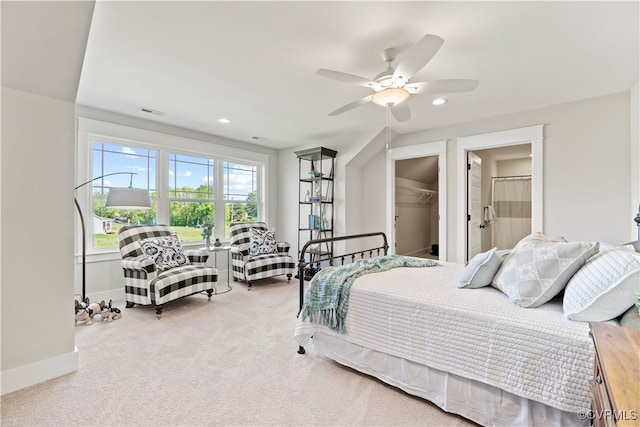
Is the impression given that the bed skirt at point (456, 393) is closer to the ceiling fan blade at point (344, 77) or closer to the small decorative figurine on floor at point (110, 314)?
the ceiling fan blade at point (344, 77)

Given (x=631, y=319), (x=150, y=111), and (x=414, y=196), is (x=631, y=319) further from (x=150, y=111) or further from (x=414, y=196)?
(x=414, y=196)

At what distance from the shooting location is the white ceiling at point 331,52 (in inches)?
74.2

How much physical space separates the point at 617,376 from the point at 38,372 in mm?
2955

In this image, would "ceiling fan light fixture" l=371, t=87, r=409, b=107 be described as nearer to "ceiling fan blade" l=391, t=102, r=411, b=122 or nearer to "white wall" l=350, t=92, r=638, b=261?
"ceiling fan blade" l=391, t=102, r=411, b=122

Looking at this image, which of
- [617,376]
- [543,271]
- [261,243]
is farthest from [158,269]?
[617,376]

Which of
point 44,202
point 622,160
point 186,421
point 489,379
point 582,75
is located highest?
point 582,75

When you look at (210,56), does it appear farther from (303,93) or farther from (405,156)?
(405,156)

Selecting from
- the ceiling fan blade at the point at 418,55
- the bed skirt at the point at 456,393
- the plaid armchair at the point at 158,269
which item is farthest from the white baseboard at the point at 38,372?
the ceiling fan blade at the point at 418,55

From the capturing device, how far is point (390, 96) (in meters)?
2.35

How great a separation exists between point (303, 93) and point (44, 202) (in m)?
2.39

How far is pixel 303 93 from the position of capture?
3.19 meters

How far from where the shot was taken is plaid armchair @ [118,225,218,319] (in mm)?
3205

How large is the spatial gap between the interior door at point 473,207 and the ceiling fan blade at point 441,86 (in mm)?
2328

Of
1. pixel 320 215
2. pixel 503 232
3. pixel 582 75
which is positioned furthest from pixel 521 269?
pixel 503 232
